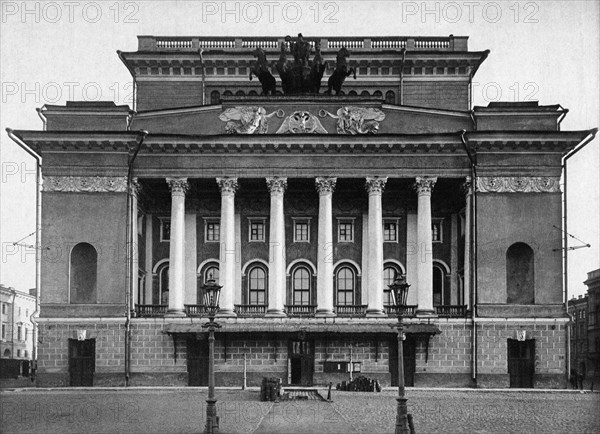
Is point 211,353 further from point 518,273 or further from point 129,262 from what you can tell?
point 518,273

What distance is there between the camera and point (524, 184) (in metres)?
46.4

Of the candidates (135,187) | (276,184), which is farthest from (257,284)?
(135,187)

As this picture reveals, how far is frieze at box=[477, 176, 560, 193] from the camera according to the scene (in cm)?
4641

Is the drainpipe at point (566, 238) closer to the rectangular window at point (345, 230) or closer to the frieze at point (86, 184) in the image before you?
the rectangular window at point (345, 230)

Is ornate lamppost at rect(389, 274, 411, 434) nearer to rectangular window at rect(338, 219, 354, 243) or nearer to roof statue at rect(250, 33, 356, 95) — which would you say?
roof statue at rect(250, 33, 356, 95)

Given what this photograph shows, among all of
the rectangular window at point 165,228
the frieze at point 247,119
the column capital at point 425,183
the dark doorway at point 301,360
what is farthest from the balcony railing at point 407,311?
the rectangular window at point 165,228

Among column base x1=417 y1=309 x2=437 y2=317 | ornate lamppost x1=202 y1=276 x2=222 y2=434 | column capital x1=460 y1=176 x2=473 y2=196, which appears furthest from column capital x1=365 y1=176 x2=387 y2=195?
ornate lamppost x1=202 y1=276 x2=222 y2=434

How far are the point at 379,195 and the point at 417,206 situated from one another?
3.95 m

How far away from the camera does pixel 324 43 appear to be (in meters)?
58.8

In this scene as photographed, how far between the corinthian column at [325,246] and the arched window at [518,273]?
29.8ft

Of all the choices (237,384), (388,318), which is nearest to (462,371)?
(388,318)

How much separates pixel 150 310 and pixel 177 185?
21.5ft

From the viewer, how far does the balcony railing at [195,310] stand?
47.2 meters

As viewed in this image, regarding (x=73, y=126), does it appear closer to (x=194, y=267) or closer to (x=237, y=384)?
(x=194, y=267)
